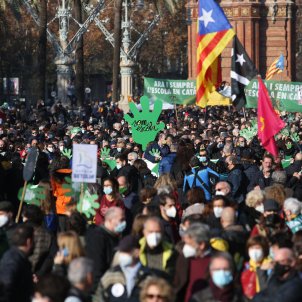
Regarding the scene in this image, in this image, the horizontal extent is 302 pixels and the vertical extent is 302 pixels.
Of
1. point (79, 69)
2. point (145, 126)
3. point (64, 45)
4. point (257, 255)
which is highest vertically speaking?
A: point (64, 45)

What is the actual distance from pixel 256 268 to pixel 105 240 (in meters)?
1.50

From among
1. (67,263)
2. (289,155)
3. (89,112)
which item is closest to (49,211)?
(67,263)

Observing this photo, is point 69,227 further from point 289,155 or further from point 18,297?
point 289,155

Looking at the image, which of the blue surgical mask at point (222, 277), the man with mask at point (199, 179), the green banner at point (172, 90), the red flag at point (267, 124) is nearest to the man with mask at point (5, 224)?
the blue surgical mask at point (222, 277)

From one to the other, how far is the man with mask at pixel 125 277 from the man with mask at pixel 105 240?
1135 mm

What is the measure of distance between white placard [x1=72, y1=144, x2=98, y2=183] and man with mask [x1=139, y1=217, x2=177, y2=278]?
333 centimetres

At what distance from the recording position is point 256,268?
12.3 meters

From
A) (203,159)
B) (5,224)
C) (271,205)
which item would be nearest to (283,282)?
(271,205)

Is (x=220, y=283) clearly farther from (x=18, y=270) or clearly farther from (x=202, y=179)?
(x=202, y=179)

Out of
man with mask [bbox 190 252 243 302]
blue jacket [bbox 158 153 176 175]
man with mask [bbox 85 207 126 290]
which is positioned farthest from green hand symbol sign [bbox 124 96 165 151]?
man with mask [bbox 190 252 243 302]

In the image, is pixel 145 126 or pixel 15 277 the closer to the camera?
pixel 15 277

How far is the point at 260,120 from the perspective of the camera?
2047 cm

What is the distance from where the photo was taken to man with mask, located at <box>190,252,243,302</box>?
10938 millimetres

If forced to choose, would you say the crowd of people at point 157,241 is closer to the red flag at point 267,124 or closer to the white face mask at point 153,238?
the white face mask at point 153,238
